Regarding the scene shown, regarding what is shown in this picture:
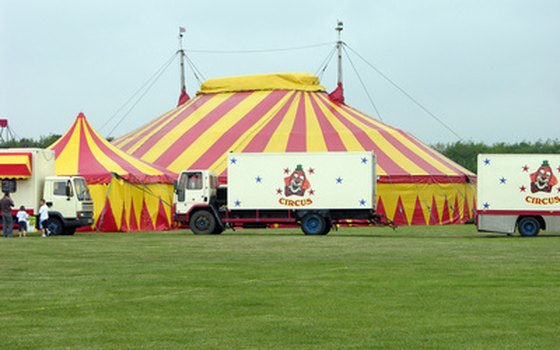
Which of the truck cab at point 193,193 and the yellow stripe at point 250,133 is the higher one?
the yellow stripe at point 250,133

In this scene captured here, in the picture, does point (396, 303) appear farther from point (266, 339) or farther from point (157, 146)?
point (157, 146)

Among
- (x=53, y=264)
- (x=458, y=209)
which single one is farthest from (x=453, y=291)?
(x=458, y=209)

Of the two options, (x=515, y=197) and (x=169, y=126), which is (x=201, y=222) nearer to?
(x=515, y=197)

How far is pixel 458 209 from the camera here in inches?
1598

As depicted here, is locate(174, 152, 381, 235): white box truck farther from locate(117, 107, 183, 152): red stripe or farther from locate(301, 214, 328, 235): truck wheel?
locate(117, 107, 183, 152): red stripe

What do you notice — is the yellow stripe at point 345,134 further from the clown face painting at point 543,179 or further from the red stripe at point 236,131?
the clown face painting at point 543,179

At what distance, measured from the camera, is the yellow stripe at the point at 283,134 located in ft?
132

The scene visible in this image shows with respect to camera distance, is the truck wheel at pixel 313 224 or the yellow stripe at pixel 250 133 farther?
the yellow stripe at pixel 250 133

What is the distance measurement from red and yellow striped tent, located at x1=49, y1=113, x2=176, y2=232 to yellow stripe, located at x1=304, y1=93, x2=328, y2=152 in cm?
545

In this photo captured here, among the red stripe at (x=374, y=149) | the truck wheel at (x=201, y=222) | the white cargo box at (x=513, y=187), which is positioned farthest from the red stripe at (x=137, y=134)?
the white cargo box at (x=513, y=187)

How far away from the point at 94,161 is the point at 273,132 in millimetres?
7990

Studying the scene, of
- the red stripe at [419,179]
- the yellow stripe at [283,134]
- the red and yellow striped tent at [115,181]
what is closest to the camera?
the red and yellow striped tent at [115,181]

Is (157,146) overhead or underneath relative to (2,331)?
overhead

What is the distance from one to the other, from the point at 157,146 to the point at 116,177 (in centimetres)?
742
